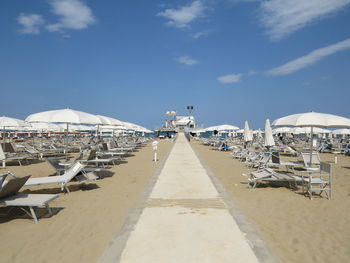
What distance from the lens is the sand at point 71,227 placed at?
3.14 m

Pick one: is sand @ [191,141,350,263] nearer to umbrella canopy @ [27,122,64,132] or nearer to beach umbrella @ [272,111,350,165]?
beach umbrella @ [272,111,350,165]

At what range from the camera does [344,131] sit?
3191cm

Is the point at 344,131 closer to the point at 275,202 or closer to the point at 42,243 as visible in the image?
the point at 275,202

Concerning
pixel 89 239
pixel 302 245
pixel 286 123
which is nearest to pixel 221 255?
pixel 302 245

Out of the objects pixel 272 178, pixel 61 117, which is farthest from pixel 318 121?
pixel 61 117

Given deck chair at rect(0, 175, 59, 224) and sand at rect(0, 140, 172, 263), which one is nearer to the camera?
sand at rect(0, 140, 172, 263)

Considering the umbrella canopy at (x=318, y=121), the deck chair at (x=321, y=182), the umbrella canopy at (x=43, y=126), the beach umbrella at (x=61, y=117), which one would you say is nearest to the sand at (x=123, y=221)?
the deck chair at (x=321, y=182)

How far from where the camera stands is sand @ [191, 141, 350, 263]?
323cm

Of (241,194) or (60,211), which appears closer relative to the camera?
(60,211)

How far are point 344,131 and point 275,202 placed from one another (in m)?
32.4

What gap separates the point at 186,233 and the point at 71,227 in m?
1.78

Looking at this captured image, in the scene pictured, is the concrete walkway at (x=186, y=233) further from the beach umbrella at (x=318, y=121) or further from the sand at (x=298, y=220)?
the beach umbrella at (x=318, y=121)

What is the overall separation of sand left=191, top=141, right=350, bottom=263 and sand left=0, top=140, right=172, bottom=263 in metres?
2.26

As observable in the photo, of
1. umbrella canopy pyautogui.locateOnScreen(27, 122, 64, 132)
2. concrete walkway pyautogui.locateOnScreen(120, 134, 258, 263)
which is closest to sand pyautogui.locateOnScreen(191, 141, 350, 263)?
concrete walkway pyautogui.locateOnScreen(120, 134, 258, 263)
